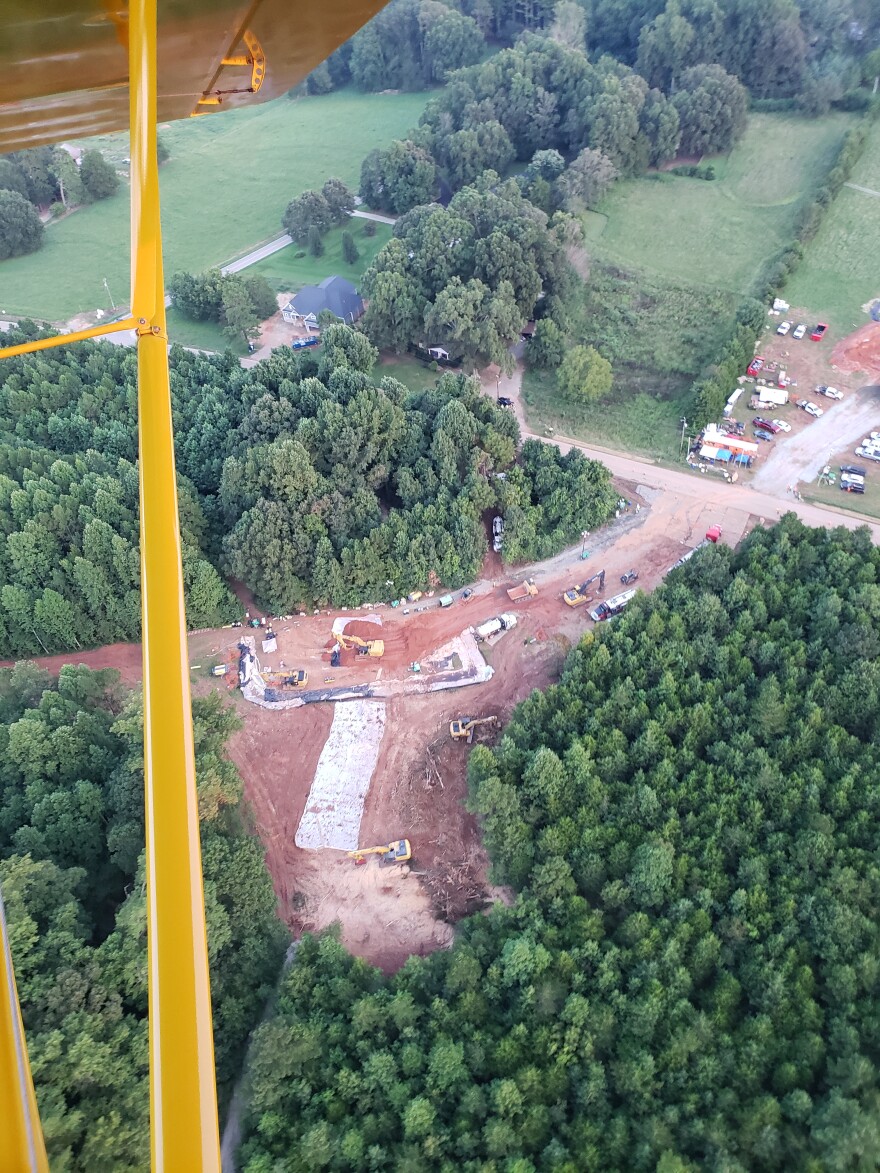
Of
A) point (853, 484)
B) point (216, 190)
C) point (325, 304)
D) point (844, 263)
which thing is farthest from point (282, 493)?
point (216, 190)

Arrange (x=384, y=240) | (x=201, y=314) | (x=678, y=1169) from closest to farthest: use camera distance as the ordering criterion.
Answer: (x=678, y=1169), (x=201, y=314), (x=384, y=240)

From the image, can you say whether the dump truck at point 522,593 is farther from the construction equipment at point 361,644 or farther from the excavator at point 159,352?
the excavator at point 159,352

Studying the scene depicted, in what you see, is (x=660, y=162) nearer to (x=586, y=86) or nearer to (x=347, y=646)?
(x=586, y=86)

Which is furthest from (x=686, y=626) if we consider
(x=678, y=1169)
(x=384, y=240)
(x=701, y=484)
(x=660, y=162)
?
(x=660, y=162)

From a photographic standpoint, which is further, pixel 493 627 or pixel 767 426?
pixel 767 426

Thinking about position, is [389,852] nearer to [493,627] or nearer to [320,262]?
[493,627]

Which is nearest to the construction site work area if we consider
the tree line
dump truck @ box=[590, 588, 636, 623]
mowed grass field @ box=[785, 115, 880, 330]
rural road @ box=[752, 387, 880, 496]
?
dump truck @ box=[590, 588, 636, 623]
